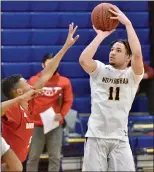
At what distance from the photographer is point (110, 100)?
13.9 feet

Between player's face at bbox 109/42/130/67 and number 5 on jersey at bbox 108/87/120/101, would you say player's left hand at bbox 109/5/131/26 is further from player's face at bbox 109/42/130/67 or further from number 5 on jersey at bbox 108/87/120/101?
number 5 on jersey at bbox 108/87/120/101

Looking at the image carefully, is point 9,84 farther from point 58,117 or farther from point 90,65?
point 58,117

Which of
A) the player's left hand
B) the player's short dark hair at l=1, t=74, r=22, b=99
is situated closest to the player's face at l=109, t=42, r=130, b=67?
the player's left hand

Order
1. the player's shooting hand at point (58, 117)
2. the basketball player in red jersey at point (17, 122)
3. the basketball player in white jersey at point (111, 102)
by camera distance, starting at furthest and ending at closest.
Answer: the player's shooting hand at point (58, 117) → the basketball player in red jersey at point (17, 122) → the basketball player in white jersey at point (111, 102)

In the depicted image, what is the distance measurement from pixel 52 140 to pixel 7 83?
90.7 inches

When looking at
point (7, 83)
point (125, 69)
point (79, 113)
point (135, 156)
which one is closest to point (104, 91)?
point (125, 69)

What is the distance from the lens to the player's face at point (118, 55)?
4.33 meters

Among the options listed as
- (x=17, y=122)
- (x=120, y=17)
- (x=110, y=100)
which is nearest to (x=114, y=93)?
(x=110, y=100)

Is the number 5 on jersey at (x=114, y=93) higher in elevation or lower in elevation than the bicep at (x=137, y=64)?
lower

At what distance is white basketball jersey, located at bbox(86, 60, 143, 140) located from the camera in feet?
13.9

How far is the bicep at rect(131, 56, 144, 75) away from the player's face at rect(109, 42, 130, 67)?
0.42 ft

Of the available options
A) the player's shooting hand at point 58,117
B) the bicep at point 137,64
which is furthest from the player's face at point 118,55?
the player's shooting hand at point 58,117

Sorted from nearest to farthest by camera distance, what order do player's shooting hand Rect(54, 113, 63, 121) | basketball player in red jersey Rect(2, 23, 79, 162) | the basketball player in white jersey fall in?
the basketball player in white jersey, basketball player in red jersey Rect(2, 23, 79, 162), player's shooting hand Rect(54, 113, 63, 121)

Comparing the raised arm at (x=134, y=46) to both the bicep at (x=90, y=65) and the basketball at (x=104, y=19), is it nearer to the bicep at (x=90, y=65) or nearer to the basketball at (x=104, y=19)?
the basketball at (x=104, y=19)
